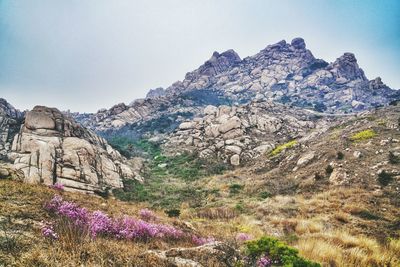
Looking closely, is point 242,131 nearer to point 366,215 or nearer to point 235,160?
point 235,160

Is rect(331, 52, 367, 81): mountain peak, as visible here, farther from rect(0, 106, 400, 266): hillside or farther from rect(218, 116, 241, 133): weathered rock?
rect(218, 116, 241, 133): weathered rock

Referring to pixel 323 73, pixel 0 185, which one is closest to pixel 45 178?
pixel 0 185

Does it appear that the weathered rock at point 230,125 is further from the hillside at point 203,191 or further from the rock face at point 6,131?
the rock face at point 6,131

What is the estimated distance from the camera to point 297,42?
162 m

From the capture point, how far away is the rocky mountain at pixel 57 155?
25.7m

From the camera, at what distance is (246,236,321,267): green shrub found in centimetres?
582

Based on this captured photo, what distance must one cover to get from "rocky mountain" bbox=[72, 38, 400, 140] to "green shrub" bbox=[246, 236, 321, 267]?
64677mm

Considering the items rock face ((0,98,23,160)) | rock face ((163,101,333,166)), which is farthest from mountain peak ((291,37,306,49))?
rock face ((0,98,23,160))

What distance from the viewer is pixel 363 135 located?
102 ft

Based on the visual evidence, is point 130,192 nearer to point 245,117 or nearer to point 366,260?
point 366,260

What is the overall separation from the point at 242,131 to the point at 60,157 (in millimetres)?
30192

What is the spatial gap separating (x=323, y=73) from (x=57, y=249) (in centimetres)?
14469

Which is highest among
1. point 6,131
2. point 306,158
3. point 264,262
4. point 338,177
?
point 6,131

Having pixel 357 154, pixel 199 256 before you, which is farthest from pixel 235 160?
pixel 199 256
